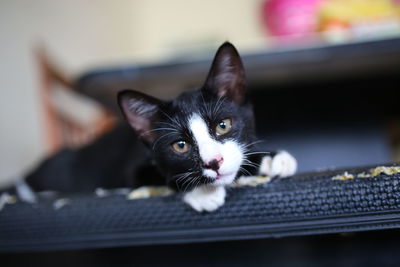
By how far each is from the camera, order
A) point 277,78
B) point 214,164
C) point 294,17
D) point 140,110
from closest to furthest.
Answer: point 214,164 < point 140,110 < point 277,78 < point 294,17

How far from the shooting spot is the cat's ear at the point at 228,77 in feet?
2.43

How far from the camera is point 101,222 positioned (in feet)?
2.61

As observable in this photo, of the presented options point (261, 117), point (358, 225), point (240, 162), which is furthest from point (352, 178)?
Answer: point (261, 117)

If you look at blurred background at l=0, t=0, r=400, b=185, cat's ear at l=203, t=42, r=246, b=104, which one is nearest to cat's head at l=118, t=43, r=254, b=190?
cat's ear at l=203, t=42, r=246, b=104

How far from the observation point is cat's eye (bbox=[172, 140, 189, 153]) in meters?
0.74

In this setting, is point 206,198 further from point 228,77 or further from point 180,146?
point 228,77

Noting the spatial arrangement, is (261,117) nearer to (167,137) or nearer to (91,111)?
(167,137)

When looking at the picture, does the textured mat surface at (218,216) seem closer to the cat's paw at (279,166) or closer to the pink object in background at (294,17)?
the cat's paw at (279,166)

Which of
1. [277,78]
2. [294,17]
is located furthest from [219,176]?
[294,17]

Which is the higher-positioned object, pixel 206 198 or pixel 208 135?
pixel 208 135

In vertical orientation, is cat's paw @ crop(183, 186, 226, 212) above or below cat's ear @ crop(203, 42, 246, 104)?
below

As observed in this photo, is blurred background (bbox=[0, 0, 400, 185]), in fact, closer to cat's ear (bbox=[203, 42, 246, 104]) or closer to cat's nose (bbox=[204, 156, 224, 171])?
cat's ear (bbox=[203, 42, 246, 104])

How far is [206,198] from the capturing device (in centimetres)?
72

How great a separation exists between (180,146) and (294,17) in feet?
3.79
